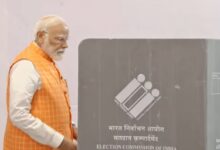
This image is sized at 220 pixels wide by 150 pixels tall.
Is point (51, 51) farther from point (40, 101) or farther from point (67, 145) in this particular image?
point (67, 145)

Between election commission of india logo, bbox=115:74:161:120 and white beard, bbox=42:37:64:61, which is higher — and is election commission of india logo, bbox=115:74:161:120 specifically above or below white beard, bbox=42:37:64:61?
below

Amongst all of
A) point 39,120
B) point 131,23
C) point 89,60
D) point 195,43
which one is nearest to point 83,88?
point 89,60

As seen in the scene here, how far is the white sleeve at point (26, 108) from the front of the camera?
206 cm

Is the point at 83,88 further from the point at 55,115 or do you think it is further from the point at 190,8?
the point at 190,8

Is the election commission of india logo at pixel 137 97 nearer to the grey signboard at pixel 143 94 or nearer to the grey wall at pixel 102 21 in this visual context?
the grey signboard at pixel 143 94

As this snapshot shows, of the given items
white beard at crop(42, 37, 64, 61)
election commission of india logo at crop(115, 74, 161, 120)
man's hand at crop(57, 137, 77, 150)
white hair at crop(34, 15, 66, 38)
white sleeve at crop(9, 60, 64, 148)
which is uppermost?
white hair at crop(34, 15, 66, 38)

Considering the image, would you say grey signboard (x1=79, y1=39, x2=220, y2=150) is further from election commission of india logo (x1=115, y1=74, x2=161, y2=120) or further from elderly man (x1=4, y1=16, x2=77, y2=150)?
elderly man (x1=4, y1=16, x2=77, y2=150)

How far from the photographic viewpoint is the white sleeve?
6.77 ft

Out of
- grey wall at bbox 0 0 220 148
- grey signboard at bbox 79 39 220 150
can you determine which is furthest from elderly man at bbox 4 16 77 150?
grey wall at bbox 0 0 220 148

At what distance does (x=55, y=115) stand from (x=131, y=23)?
1303 mm

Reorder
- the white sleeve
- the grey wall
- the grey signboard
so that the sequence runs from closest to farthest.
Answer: the grey signboard
the white sleeve
the grey wall

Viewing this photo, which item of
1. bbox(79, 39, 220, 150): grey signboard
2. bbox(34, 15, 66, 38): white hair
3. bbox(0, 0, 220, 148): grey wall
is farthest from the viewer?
bbox(0, 0, 220, 148): grey wall

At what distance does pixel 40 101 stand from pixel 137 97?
993mm

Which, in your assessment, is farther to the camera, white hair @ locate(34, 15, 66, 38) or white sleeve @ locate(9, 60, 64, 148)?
white hair @ locate(34, 15, 66, 38)
